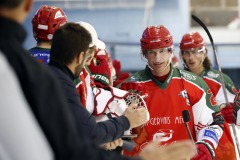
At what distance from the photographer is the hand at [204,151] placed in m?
3.87

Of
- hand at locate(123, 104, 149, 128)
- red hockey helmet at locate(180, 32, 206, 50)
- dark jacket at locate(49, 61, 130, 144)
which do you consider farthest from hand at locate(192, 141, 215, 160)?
red hockey helmet at locate(180, 32, 206, 50)

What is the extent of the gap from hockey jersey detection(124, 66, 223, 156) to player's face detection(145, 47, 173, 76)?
51 mm

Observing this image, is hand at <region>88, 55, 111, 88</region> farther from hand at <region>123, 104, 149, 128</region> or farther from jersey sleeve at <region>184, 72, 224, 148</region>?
hand at <region>123, 104, 149, 128</region>

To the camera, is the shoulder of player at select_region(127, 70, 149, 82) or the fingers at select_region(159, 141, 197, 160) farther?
the shoulder of player at select_region(127, 70, 149, 82)

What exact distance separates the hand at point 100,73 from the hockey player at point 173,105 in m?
0.24

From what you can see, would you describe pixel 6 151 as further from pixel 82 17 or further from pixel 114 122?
pixel 82 17

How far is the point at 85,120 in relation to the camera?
2.48 meters

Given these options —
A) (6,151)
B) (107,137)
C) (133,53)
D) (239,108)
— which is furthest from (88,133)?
(133,53)

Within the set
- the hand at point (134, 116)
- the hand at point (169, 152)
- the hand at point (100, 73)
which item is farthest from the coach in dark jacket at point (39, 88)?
the hand at point (100, 73)

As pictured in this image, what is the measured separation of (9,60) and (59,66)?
98 centimetres

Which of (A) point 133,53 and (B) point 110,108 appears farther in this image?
(A) point 133,53

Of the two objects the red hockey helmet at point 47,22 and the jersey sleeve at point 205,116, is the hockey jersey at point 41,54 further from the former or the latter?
the jersey sleeve at point 205,116

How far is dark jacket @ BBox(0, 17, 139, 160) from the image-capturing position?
155cm

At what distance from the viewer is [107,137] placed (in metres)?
2.60
